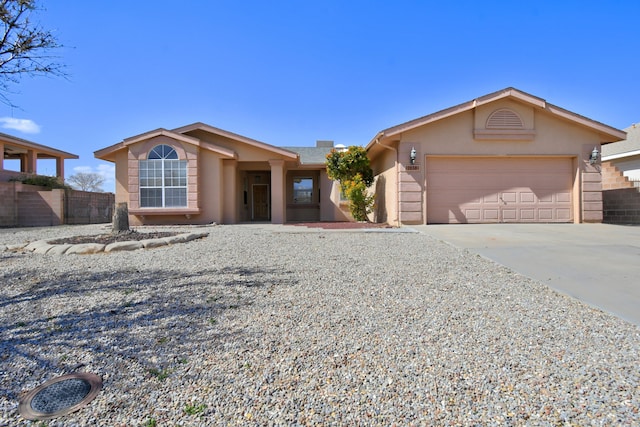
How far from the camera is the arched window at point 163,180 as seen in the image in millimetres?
12344

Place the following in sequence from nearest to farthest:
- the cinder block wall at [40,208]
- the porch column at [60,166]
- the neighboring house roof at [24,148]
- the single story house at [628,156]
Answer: the cinder block wall at [40,208]
the single story house at [628,156]
the neighboring house roof at [24,148]
the porch column at [60,166]

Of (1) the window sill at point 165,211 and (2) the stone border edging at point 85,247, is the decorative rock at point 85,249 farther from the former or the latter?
(1) the window sill at point 165,211

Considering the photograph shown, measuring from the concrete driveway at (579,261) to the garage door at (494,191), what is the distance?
3222 millimetres

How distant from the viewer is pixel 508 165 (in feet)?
37.3

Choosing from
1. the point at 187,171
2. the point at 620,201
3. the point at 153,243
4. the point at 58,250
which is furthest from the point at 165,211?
the point at 620,201

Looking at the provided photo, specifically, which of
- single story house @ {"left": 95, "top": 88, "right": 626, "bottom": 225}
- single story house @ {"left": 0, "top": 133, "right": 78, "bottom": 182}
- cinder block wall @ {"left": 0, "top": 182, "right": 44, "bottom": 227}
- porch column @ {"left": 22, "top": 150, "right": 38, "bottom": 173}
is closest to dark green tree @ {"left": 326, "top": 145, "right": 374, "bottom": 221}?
single story house @ {"left": 95, "top": 88, "right": 626, "bottom": 225}

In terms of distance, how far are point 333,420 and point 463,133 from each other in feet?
37.0

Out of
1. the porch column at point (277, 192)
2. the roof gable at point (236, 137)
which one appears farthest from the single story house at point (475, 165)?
the porch column at point (277, 192)

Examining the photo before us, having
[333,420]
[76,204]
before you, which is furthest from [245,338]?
[76,204]

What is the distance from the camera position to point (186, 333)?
2.60m

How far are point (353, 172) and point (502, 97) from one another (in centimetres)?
541

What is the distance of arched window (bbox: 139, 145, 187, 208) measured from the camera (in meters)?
12.3

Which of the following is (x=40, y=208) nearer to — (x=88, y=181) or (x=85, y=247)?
(x=85, y=247)

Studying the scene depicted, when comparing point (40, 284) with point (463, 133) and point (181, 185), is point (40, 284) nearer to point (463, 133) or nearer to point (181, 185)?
point (181, 185)
